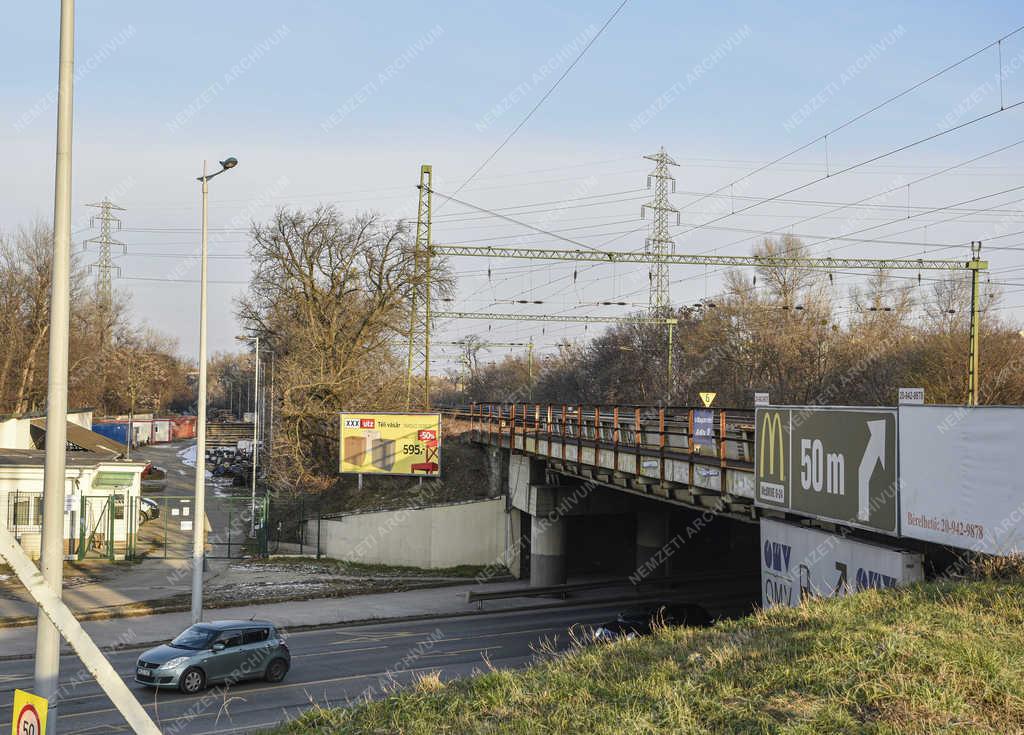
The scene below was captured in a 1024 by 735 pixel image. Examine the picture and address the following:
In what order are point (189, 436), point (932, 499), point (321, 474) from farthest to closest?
point (189, 436)
point (321, 474)
point (932, 499)

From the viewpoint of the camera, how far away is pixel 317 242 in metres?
55.5

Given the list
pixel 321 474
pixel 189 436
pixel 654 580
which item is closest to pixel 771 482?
pixel 654 580

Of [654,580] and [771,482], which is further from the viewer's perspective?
[654,580]

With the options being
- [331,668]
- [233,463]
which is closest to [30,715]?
[331,668]

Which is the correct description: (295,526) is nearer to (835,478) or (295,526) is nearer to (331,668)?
(331,668)

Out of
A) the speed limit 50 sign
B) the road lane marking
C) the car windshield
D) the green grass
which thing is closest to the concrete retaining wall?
the road lane marking

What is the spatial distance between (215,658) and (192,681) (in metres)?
0.62

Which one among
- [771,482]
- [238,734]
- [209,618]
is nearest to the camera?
[238,734]

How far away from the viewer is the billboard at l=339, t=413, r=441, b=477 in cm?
4406

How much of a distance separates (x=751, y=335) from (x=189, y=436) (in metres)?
94.1

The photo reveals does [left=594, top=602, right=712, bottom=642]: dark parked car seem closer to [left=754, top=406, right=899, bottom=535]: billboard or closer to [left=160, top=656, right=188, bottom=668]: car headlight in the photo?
[left=754, top=406, right=899, bottom=535]: billboard

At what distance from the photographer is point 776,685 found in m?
7.71

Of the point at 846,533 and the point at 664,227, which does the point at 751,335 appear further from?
the point at 846,533

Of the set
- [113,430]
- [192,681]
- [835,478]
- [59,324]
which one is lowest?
[192,681]
